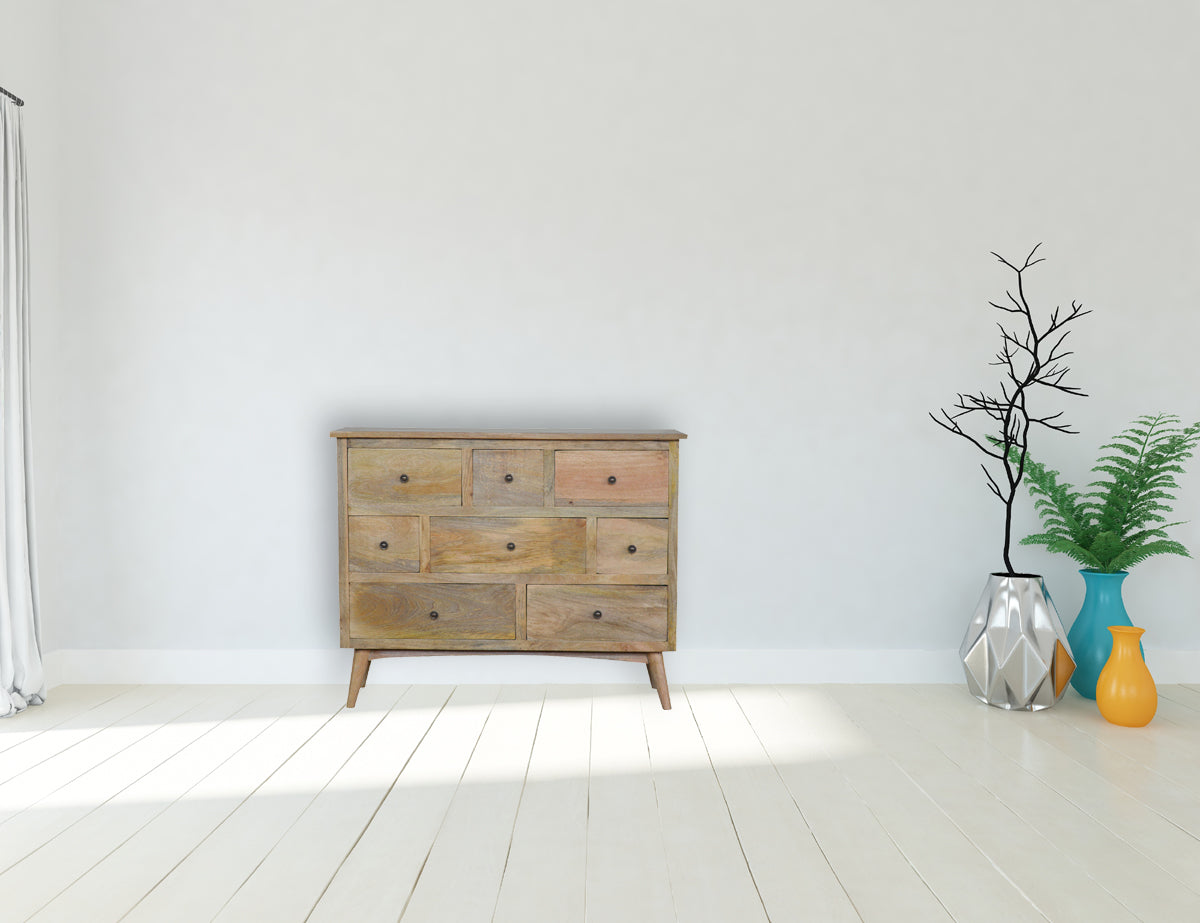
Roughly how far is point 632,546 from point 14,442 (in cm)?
197

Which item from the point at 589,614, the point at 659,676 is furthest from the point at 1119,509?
the point at 589,614

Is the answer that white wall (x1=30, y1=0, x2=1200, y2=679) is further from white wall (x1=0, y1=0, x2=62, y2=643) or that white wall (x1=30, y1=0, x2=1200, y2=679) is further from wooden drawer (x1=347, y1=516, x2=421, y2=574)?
wooden drawer (x1=347, y1=516, x2=421, y2=574)

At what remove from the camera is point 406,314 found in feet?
10.6

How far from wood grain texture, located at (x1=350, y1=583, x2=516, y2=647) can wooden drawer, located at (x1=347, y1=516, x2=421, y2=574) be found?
71 mm

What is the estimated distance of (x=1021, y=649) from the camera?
292 centimetres

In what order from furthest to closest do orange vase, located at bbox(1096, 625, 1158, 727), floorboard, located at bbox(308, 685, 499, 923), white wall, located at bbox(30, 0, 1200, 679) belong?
1. white wall, located at bbox(30, 0, 1200, 679)
2. orange vase, located at bbox(1096, 625, 1158, 727)
3. floorboard, located at bbox(308, 685, 499, 923)

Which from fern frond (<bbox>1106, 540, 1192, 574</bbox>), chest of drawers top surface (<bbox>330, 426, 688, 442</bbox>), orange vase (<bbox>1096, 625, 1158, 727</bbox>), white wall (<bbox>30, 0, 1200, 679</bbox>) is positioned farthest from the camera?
white wall (<bbox>30, 0, 1200, 679</bbox>)

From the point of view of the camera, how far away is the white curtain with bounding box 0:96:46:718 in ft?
9.34

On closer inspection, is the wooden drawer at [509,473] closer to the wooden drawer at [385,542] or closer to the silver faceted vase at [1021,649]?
the wooden drawer at [385,542]

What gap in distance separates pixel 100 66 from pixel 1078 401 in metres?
3.64

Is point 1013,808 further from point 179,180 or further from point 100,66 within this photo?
point 100,66

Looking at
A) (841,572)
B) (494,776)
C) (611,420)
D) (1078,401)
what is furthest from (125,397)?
(1078,401)

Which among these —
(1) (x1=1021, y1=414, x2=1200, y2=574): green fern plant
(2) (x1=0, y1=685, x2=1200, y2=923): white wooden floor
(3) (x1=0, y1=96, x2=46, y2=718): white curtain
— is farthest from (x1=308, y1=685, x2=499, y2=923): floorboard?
(1) (x1=1021, y1=414, x2=1200, y2=574): green fern plant

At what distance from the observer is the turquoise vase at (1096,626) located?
120 inches
